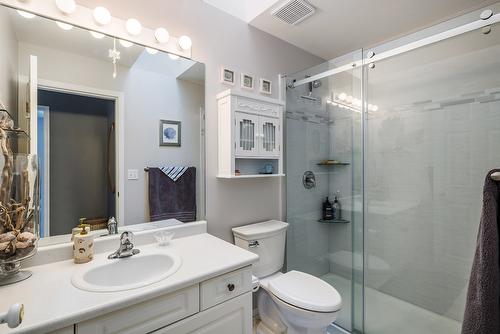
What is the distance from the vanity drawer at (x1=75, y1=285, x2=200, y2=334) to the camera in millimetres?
824

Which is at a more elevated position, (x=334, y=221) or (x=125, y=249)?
(x=125, y=249)

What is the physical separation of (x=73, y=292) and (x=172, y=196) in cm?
76

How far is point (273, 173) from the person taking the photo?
202 centimetres

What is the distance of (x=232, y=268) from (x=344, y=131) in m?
1.74

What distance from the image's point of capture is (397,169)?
2.12 m

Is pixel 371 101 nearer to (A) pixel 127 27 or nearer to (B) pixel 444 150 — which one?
(B) pixel 444 150

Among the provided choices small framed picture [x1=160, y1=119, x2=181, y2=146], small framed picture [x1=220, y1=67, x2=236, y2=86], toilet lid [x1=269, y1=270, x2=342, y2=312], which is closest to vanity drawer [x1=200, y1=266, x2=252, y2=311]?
toilet lid [x1=269, y1=270, x2=342, y2=312]

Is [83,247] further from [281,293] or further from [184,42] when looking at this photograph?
[184,42]

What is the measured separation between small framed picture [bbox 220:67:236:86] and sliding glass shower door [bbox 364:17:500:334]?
44.0 inches

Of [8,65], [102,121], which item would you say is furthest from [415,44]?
[8,65]

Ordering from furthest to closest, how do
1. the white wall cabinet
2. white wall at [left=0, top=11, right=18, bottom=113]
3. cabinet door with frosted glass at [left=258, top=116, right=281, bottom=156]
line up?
cabinet door with frosted glass at [left=258, top=116, right=281, bottom=156], white wall at [left=0, top=11, right=18, bottom=113], the white wall cabinet

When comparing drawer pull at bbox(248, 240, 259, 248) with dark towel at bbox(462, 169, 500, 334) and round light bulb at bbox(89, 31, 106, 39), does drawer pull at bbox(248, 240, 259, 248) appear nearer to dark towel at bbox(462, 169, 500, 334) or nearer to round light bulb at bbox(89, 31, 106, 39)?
dark towel at bbox(462, 169, 500, 334)

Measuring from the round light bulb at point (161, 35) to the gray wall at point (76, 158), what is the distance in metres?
0.50

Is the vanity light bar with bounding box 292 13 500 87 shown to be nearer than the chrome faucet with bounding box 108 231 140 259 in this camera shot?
No
